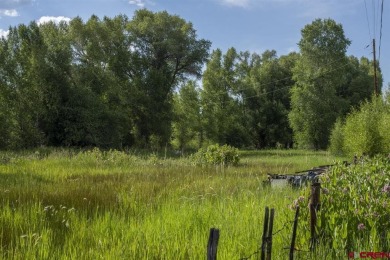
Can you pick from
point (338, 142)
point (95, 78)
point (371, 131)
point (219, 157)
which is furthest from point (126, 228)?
point (95, 78)

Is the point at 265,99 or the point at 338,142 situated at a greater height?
the point at 265,99

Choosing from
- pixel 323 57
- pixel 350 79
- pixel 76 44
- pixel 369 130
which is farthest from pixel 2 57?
pixel 350 79

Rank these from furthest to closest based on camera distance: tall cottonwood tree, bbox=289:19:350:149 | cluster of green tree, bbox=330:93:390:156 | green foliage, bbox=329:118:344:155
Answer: tall cottonwood tree, bbox=289:19:350:149
green foliage, bbox=329:118:344:155
cluster of green tree, bbox=330:93:390:156

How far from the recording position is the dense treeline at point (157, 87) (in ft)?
99.2

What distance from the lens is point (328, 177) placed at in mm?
6070

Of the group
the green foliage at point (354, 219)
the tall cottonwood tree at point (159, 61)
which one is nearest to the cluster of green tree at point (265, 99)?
the tall cottonwood tree at point (159, 61)

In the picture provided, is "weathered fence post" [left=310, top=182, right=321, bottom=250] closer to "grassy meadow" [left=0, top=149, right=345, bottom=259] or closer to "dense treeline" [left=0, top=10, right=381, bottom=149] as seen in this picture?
"grassy meadow" [left=0, top=149, right=345, bottom=259]

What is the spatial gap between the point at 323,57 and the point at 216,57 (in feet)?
56.7

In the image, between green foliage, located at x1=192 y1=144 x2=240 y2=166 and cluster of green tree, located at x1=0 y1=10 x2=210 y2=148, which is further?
cluster of green tree, located at x1=0 y1=10 x2=210 y2=148

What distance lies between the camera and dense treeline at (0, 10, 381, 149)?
30250 mm

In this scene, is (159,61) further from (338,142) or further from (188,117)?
(338,142)

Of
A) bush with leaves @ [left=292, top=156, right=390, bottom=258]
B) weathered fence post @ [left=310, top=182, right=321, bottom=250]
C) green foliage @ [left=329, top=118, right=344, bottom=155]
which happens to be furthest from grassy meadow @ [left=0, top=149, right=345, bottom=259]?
green foliage @ [left=329, top=118, right=344, bottom=155]

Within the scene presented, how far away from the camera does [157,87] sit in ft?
139

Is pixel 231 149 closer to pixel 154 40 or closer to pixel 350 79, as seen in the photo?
pixel 154 40
